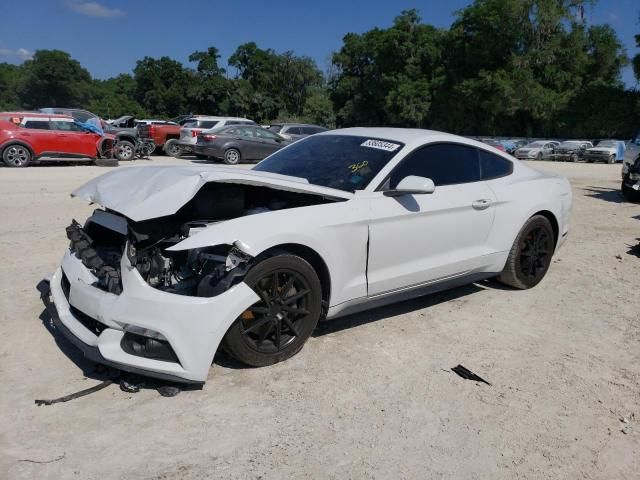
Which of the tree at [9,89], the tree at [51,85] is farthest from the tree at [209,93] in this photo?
the tree at [9,89]

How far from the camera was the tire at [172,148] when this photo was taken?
2205 centimetres

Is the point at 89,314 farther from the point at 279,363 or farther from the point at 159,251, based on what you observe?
the point at 279,363

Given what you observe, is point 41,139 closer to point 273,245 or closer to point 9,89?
point 273,245

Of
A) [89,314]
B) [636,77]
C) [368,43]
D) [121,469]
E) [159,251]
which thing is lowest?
[121,469]

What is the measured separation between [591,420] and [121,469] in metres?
2.61

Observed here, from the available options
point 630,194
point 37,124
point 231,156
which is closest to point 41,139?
point 37,124

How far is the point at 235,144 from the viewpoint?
19.5m

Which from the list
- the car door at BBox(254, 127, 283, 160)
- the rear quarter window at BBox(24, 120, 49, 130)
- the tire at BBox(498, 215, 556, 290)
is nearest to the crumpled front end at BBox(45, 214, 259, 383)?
the tire at BBox(498, 215, 556, 290)

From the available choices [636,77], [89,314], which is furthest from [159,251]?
[636,77]

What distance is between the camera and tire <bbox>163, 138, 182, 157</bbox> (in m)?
22.0

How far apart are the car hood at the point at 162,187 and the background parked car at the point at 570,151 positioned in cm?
3519

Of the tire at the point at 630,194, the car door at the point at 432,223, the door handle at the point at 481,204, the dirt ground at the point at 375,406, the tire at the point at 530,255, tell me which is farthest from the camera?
the tire at the point at 630,194

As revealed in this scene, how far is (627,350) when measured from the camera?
4.20 metres

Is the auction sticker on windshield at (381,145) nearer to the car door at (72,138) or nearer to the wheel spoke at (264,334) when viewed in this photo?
the wheel spoke at (264,334)
